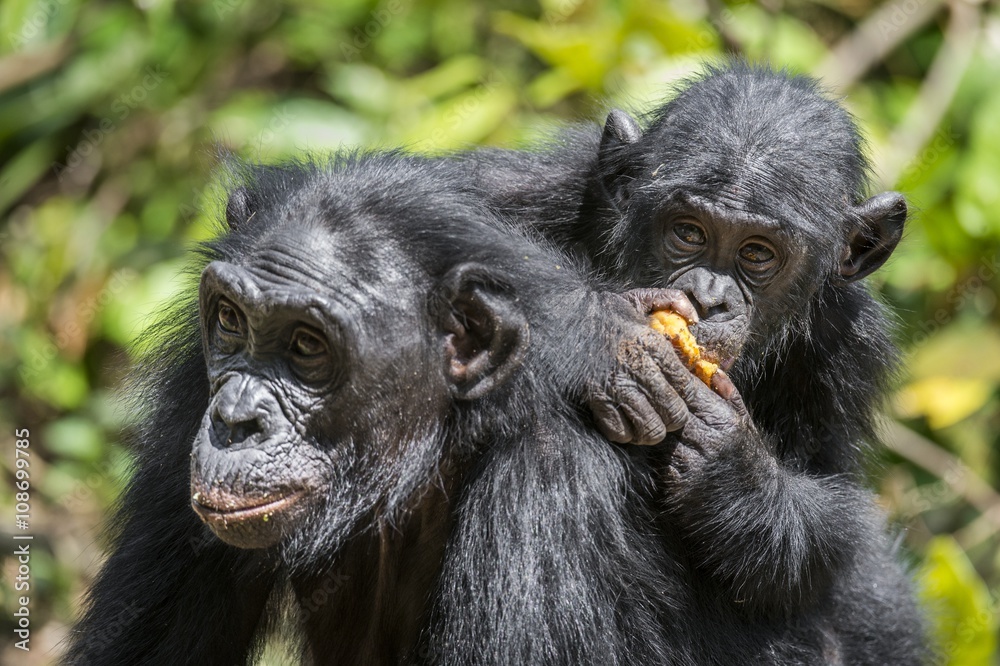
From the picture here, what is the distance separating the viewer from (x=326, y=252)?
150 inches

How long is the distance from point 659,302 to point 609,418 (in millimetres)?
555

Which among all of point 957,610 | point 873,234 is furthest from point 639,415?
point 957,610

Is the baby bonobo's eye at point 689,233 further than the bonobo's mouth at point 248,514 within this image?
Yes

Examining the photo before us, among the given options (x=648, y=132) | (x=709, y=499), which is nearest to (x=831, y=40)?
(x=648, y=132)

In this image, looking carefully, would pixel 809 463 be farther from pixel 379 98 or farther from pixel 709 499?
pixel 379 98

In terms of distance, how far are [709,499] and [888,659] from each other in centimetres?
206

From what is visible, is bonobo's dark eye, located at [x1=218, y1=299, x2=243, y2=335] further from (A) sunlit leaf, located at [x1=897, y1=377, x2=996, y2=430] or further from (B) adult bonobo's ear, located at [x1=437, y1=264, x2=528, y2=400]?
(A) sunlit leaf, located at [x1=897, y1=377, x2=996, y2=430]

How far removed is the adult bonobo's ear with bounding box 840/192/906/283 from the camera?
17.1ft

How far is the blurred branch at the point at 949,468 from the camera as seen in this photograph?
7.97 m

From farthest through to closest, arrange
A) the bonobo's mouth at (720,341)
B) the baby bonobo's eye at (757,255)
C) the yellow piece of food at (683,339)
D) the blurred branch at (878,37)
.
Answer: the blurred branch at (878,37)
the baby bonobo's eye at (757,255)
the bonobo's mouth at (720,341)
the yellow piece of food at (683,339)

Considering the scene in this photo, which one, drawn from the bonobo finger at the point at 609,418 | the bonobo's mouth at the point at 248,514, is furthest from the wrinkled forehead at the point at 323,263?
the bonobo finger at the point at 609,418

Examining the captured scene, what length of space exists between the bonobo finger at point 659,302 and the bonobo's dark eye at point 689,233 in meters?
0.55

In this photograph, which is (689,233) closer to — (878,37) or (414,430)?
(414,430)

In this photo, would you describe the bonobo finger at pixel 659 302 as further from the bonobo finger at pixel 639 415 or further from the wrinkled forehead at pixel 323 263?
the wrinkled forehead at pixel 323 263
